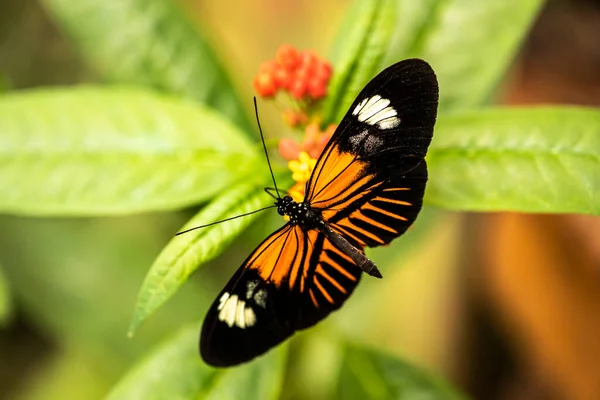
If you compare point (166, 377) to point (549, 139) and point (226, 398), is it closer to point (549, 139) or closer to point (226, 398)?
point (226, 398)

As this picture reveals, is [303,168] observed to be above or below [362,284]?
above

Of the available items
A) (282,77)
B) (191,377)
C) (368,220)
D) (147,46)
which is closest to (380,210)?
(368,220)

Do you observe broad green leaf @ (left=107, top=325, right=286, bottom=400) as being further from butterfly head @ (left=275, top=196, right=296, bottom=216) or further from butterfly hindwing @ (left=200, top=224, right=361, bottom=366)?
butterfly head @ (left=275, top=196, right=296, bottom=216)

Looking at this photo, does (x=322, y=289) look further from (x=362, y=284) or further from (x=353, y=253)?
(x=362, y=284)

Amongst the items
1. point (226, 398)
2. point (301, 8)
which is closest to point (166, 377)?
point (226, 398)

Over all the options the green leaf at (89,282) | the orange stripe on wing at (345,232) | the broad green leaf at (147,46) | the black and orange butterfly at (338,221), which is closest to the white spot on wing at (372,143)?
the black and orange butterfly at (338,221)

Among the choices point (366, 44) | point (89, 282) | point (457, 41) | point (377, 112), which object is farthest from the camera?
point (89, 282)
